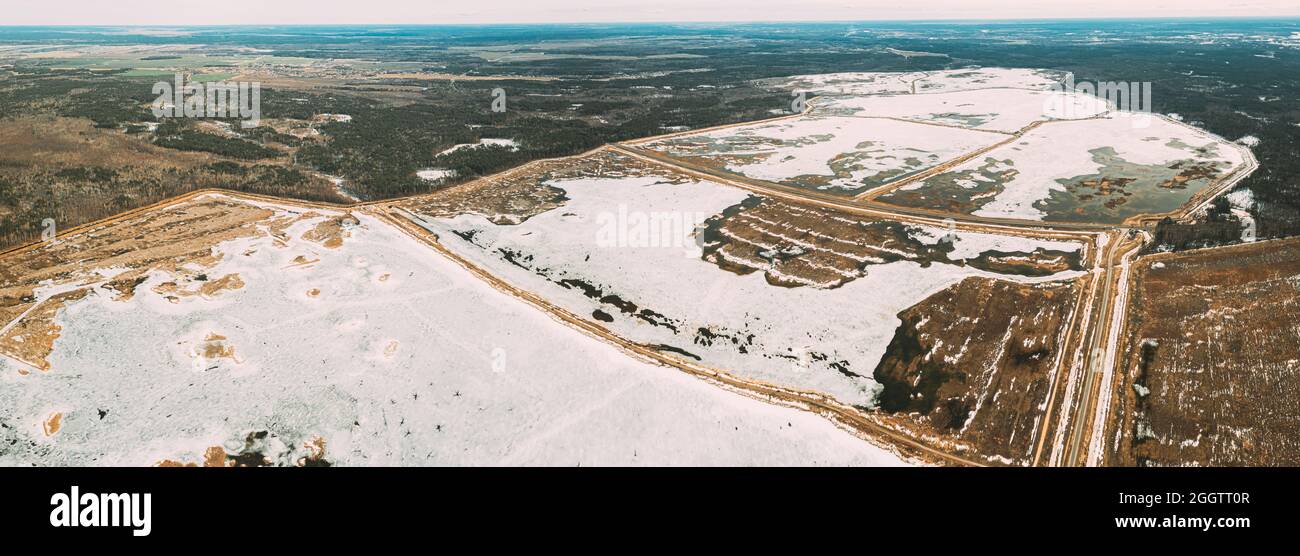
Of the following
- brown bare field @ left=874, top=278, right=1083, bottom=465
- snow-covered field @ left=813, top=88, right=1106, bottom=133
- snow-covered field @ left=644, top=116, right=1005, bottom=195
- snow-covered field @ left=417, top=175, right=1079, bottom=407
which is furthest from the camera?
snow-covered field @ left=813, top=88, right=1106, bottom=133

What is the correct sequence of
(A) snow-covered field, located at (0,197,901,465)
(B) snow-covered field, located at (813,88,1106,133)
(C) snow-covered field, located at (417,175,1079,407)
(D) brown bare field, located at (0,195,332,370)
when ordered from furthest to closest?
(B) snow-covered field, located at (813,88,1106,133) < (D) brown bare field, located at (0,195,332,370) < (C) snow-covered field, located at (417,175,1079,407) < (A) snow-covered field, located at (0,197,901,465)

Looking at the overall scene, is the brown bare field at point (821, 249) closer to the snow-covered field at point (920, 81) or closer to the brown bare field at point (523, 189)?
the brown bare field at point (523, 189)

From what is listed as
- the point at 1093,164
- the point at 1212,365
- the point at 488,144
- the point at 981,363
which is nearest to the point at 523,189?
the point at 488,144

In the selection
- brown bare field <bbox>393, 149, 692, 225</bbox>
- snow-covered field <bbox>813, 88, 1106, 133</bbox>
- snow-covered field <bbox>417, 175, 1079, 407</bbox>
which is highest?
snow-covered field <bbox>813, 88, 1106, 133</bbox>

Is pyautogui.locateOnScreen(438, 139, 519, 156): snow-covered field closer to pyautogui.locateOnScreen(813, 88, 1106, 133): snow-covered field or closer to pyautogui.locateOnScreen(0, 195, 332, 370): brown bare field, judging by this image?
pyautogui.locateOnScreen(0, 195, 332, 370): brown bare field

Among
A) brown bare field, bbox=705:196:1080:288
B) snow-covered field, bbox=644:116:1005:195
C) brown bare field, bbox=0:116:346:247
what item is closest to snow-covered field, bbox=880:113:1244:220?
snow-covered field, bbox=644:116:1005:195

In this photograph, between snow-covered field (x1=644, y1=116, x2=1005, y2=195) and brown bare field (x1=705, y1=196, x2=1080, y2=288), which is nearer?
brown bare field (x1=705, y1=196, x2=1080, y2=288)

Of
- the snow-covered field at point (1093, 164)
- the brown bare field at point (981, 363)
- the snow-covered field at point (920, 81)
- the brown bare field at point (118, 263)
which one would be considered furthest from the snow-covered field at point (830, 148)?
the brown bare field at point (118, 263)

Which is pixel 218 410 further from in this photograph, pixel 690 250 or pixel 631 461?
pixel 690 250
